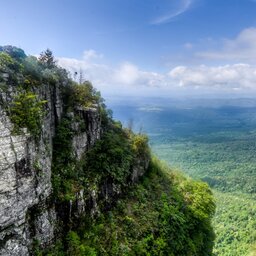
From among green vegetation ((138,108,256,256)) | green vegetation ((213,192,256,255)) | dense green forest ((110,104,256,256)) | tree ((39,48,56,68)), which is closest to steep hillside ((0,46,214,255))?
tree ((39,48,56,68))

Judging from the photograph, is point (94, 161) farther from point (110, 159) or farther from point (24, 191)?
point (24, 191)

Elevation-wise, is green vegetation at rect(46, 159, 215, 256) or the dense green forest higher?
green vegetation at rect(46, 159, 215, 256)

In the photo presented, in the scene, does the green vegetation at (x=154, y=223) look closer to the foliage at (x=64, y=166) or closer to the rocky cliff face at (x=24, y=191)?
the rocky cliff face at (x=24, y=191)

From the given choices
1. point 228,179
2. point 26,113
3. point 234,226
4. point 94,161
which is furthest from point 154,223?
point 228,179

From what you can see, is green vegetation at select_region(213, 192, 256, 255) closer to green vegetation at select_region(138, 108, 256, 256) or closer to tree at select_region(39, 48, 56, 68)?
green vegetation at select_region(138, 108, 256, 256)

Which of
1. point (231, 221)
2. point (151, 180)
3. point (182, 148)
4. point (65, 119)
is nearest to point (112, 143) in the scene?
point (65, 119)

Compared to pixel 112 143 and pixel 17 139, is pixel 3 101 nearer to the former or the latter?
pixel 17 139
